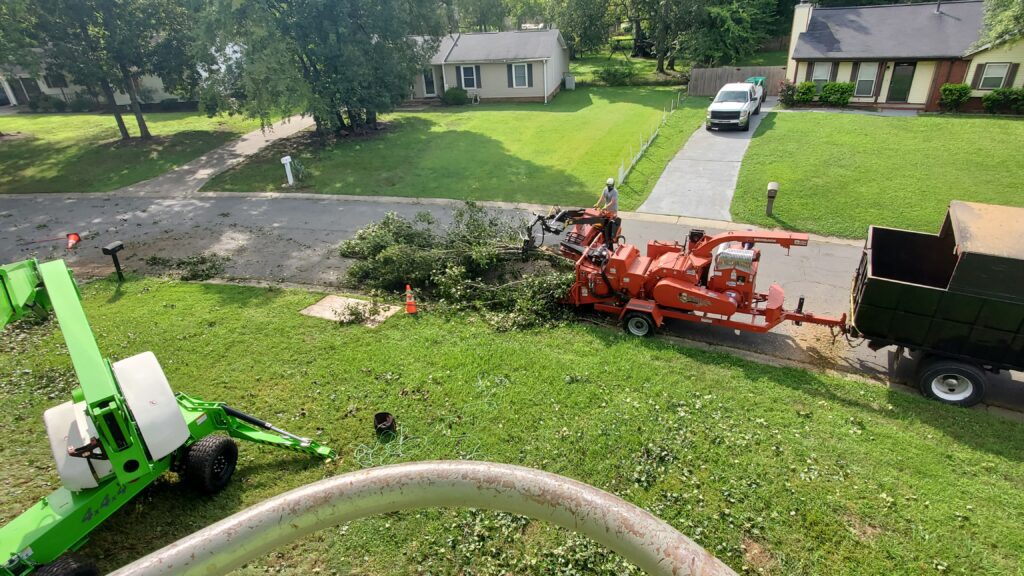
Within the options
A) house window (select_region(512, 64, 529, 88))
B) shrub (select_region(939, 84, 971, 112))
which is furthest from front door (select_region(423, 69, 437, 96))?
shrub (select_region(939, 84, 971, 112))

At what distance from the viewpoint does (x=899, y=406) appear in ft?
29.1

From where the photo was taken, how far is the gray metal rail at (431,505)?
4.99 ft

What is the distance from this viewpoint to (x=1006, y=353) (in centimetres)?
845

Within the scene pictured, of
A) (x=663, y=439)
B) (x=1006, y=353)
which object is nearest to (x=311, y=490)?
(x=663, y=439)

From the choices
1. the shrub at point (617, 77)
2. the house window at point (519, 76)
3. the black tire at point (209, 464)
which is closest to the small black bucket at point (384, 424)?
the black tire at point (209, 464)

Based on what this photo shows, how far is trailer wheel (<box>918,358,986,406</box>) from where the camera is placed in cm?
863

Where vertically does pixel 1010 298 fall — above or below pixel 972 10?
below

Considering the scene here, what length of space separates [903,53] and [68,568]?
118 ft

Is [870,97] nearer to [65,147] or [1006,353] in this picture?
[1006,353]

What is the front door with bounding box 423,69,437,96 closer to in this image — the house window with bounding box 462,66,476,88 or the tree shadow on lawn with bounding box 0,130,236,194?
the house window with bounding box 462,66,476,88

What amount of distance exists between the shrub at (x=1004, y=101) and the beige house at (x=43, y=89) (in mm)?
48836

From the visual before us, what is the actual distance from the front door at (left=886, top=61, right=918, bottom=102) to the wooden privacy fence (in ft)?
19.7

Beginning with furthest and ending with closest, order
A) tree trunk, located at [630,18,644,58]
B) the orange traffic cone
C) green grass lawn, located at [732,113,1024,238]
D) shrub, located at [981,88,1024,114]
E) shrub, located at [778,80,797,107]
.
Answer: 1. tree trunk, located at [630,18,644,58]
2. shrub, located at [778,80,797,107]
3. shrub, located at [981,88,1024,114]
4. green grass lawn, located at [732,113,1024,238]
5. the orange traffic cone

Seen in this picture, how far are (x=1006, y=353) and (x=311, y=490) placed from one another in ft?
34.7
